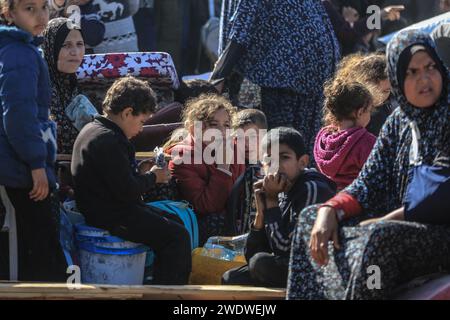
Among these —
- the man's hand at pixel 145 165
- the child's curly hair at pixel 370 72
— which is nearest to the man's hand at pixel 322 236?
the man's hand at pixel 145 165

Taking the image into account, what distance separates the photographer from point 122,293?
513 cm

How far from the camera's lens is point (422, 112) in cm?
476

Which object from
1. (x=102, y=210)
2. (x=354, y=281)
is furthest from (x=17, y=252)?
(x=354, y=281)

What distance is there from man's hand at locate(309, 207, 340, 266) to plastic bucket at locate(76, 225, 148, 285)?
135 centimetres

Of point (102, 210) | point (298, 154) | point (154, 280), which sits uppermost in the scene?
point (298, 154)

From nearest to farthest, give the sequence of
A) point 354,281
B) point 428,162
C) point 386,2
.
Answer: point 354,281, point 428,162, point 386,2

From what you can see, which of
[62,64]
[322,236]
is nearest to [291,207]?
[322,236]

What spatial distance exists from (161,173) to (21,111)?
917mm

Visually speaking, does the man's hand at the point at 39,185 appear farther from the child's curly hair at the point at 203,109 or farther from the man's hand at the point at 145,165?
the child's curly hair at the point at 203,109

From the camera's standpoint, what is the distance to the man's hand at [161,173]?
580 cm

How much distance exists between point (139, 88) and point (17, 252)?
1097mm

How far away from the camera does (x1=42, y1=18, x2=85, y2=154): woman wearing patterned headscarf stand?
632 centimetres

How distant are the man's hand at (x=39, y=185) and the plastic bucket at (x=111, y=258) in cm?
41
